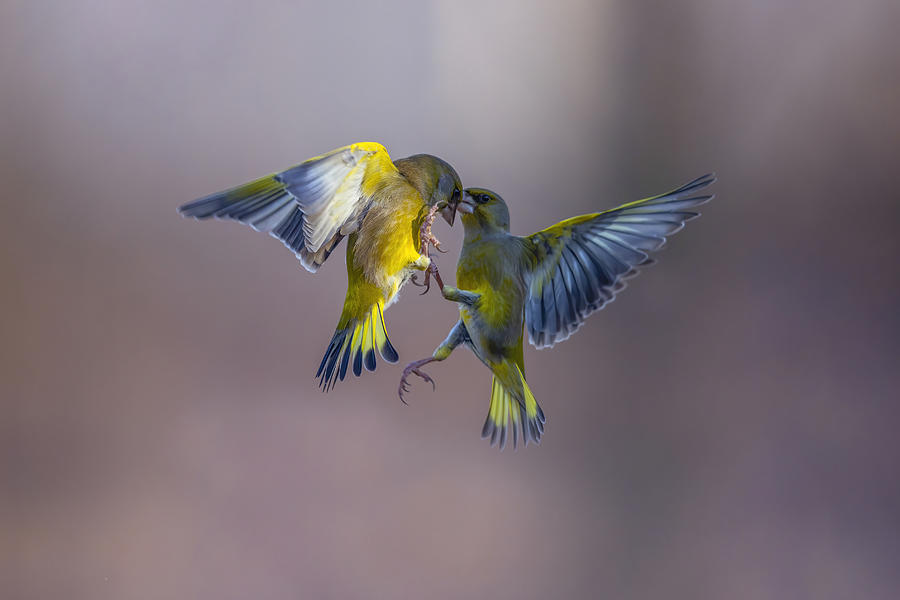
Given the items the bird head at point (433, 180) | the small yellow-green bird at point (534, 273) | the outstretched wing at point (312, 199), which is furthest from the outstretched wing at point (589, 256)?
the outstretched wing at point (312, 199)

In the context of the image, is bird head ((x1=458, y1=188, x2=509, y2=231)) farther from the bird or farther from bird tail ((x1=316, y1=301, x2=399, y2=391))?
bird tail ((x1=316, y1=301, x2=399, y2=391))

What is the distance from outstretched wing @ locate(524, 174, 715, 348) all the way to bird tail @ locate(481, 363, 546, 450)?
0.20ft

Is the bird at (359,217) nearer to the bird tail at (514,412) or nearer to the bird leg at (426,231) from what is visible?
the bird leg at (426,231)

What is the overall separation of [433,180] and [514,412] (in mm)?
337

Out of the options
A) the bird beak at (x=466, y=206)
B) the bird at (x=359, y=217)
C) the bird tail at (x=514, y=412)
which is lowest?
the bird tail at (x=514, y=412)

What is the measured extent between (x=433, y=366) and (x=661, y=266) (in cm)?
74

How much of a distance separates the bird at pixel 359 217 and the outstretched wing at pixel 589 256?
14 centimetres

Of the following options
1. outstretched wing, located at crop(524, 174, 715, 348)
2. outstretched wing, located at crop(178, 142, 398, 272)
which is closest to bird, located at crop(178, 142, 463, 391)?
outstretched wing, located at crop(178, 142, 398, 272)

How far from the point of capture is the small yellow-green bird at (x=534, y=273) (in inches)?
31.0

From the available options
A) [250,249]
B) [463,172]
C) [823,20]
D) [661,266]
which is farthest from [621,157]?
[250,249]

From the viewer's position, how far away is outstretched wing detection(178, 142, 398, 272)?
26.5 inches

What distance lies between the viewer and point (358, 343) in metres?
0.82

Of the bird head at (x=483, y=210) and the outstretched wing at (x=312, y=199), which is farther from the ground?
the bird head at (x=483, y=210)

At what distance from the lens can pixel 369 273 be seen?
30.8 inches
